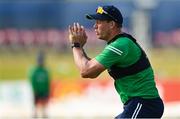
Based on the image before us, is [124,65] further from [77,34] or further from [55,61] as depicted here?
[55,61]

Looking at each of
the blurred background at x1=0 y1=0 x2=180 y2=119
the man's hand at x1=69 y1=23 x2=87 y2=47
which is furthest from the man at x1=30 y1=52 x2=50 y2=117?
the blurred background at x1=0 y1=0 x2=180 y2=119

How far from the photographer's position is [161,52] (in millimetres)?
36188

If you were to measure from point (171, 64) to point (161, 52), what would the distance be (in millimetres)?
1403

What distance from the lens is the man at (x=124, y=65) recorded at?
21.9ft

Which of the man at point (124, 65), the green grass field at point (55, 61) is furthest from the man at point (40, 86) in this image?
the green grass field at point (55, 61)

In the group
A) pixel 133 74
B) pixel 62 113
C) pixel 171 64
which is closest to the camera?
pixel 133 74

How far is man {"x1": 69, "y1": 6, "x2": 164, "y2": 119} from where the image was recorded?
21.9 ft

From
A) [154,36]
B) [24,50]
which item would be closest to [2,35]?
[24,50]

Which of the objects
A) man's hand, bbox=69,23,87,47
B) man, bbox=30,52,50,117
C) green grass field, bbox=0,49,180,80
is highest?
green grass field, bbox=0,49,180,80

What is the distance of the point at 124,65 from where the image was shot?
6.78 m

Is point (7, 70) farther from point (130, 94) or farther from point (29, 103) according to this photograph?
point (130, 94)

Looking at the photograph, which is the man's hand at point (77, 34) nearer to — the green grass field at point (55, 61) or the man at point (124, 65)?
the man at point (124, 65)

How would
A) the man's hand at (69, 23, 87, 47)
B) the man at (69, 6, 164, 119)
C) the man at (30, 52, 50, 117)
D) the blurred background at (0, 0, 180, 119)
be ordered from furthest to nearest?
the blurred background at (0, 0, 180, 119) < the man at (30, 52, 50, 117) < the man's hand at (69, 23, 87, 47) < the man at (69, 6, 164, 119)

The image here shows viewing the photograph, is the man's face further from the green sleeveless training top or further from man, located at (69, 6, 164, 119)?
the green sleeveless training top
